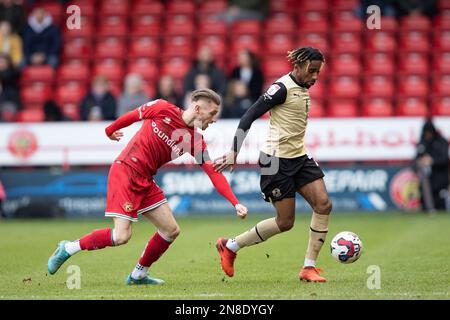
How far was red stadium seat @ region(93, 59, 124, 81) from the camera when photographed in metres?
22.4

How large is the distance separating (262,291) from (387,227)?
7676 millimetres

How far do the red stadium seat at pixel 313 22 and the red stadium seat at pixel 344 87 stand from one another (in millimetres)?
1493

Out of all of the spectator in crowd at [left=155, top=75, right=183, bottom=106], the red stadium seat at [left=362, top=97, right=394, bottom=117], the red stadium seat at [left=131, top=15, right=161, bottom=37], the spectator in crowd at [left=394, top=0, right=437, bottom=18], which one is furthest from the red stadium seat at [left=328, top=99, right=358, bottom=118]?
the red stadium seat at [left=131, top=15, right=161, bottom=37]

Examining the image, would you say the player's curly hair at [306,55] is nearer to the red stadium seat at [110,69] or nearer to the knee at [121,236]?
the knee at [121,236]

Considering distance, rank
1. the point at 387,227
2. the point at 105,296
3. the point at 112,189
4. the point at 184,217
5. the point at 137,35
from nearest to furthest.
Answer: the point at 105,296 < the point at 112,189 < the point at 387,227 < the point at 184,217 < the point at 137,35

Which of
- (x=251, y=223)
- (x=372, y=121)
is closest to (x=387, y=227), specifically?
(x=251, y=223)

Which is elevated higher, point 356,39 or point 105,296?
point 356,39

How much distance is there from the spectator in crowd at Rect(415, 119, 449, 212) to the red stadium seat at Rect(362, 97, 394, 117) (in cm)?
143

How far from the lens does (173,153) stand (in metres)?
9.56

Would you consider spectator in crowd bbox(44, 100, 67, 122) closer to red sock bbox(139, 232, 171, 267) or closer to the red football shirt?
the red football shirt

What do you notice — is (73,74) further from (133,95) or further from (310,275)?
(310,275)

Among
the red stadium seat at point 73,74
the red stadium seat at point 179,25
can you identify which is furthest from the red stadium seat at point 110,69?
the red stadium seat at point 179,25

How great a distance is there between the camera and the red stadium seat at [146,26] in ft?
76.9
